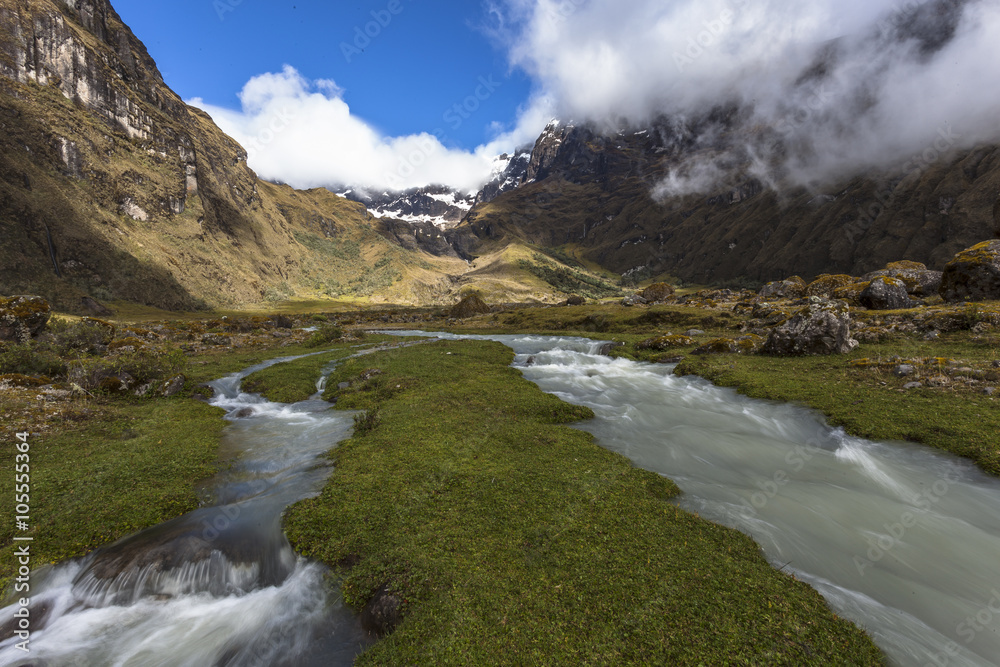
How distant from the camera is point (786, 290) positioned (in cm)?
6084

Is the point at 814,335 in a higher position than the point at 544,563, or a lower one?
higher

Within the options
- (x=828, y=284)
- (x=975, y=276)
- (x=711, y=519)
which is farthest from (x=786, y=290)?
(x=711, y=519)

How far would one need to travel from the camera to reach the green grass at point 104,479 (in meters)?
9.46

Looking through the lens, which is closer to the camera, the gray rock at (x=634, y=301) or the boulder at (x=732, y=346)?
the boulder at (x=732, y=346)

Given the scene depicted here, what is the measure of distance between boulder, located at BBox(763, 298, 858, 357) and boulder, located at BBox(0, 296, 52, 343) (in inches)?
2192

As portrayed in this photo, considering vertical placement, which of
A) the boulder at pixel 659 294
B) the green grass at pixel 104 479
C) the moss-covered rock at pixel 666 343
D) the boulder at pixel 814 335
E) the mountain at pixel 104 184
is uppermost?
the mountain at pixel 104 184

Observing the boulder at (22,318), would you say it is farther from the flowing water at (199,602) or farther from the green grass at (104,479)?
the flowing water at (199,602)

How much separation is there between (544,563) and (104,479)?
13999 millimetres

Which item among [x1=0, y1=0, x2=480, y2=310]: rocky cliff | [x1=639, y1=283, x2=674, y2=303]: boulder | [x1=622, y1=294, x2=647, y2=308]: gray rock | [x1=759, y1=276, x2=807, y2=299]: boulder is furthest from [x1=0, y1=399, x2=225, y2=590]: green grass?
[x1=0, y1=0, x2=480, y2=310]: rocky cliff

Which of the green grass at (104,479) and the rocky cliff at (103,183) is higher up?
the rocky cliff at (103,183)

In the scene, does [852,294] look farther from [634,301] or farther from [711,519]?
[711,519]

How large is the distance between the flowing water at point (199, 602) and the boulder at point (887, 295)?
158ft

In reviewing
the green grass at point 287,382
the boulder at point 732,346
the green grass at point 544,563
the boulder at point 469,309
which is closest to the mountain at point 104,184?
the boulder at point 469,309

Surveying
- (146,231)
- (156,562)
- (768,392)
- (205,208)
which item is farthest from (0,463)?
(205,208)
